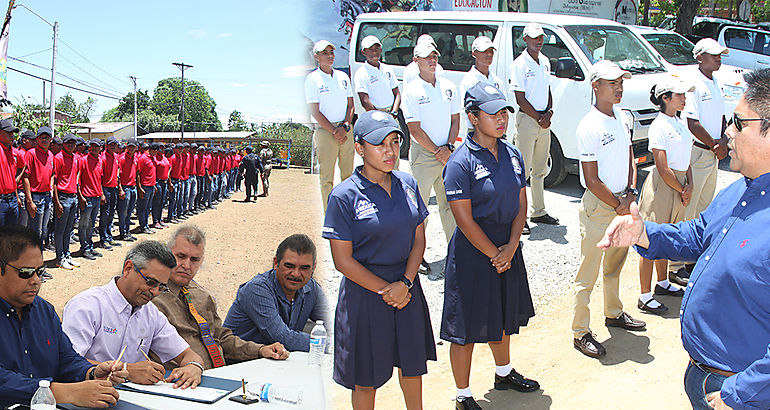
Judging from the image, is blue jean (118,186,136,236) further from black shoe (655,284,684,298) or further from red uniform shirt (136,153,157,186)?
black shoe (655,284,684,298)

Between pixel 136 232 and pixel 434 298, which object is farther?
pixel 136 232

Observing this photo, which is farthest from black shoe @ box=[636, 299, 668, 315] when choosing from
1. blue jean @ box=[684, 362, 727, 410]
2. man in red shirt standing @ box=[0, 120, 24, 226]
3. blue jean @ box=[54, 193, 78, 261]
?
man in red shirt standing @ box=[0, 120, 24, 226]

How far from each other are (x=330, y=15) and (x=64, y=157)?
4.74m

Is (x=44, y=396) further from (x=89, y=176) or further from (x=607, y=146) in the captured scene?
(x=89, y=176)

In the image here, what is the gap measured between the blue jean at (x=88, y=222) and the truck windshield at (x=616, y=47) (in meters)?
5.72

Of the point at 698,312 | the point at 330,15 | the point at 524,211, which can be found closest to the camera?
the point at 698,312

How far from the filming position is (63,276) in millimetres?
5812

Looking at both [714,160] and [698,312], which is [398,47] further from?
[698,312]

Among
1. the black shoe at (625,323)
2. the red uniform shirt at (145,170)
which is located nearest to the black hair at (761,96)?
the black shoe at (625,323)

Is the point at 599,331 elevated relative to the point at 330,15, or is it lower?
lower

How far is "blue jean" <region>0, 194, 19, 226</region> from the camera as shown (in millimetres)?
5980

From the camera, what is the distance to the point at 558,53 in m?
6.99

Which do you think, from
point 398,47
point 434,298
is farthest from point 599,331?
point 398,47

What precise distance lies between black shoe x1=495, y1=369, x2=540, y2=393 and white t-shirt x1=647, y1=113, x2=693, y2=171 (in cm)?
216
